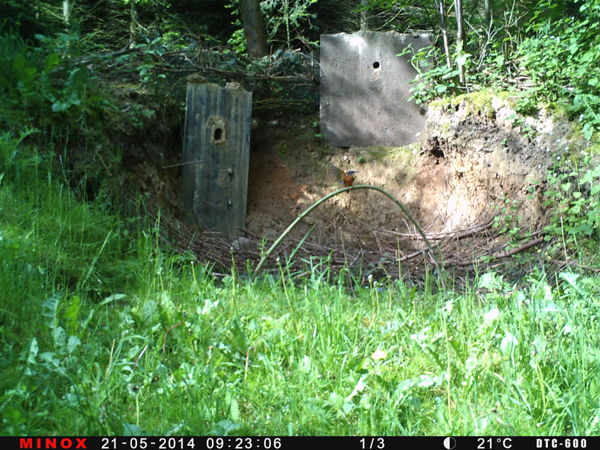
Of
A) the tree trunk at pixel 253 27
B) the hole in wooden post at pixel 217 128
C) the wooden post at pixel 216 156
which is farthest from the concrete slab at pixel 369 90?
the tree trunk at pixel 253 27

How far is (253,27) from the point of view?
7.20m

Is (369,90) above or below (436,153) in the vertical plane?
above

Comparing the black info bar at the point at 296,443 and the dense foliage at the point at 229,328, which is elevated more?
the dense foliage at the point at 229,328

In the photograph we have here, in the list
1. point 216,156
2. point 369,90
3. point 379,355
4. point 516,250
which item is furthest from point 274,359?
point 369,90

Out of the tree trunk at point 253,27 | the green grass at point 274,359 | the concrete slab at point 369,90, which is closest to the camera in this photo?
the green grass at point 274,359

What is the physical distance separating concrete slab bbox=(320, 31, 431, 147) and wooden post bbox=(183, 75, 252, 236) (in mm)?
1156

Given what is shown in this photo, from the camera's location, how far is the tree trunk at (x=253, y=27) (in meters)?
7.17

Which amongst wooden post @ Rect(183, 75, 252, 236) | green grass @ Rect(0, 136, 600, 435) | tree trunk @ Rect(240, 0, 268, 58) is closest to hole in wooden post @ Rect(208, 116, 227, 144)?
wooden post @ Rect(183, 75, 252, 236)

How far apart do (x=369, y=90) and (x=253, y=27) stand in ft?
8.78

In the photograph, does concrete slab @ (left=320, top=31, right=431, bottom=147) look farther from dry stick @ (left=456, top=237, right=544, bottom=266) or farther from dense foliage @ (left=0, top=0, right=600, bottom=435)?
dry stick @ (left=456, top=237, right=544, bottom=266)

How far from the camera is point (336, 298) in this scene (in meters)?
2.23

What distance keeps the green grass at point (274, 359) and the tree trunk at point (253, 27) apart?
5.42m

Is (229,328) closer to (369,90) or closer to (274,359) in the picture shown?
(274,359)

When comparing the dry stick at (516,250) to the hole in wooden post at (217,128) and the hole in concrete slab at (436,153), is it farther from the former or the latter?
the hole in wooden post at (217,128)
